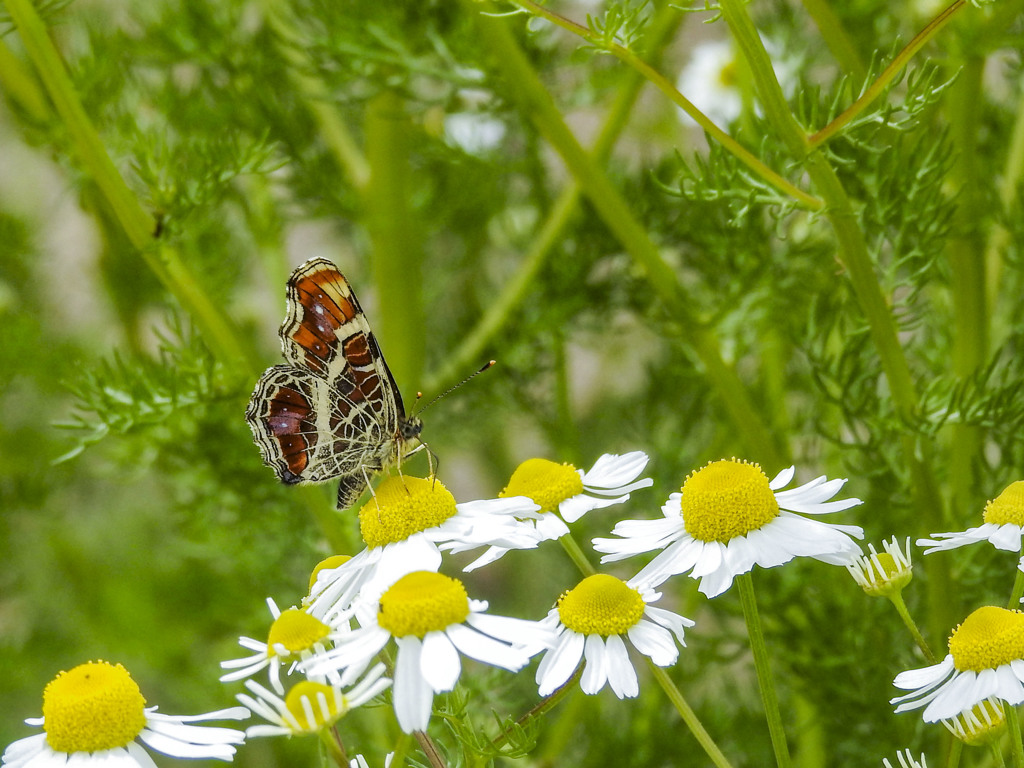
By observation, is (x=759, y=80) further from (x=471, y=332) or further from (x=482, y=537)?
(x=471, y=332)

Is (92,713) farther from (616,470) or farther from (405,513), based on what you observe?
(616,470)

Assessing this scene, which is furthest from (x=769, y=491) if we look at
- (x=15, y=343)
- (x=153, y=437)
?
(x=15, y=343)

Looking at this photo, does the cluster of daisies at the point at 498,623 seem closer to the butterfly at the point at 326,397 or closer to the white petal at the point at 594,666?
the white petal at the point at 594,666

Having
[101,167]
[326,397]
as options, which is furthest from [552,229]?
[101,167]

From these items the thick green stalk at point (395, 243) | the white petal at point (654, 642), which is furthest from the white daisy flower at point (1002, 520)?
the thick green stalk at point (395, 243)

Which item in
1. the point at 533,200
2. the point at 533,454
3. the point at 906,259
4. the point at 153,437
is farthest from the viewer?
the point at 533,454
